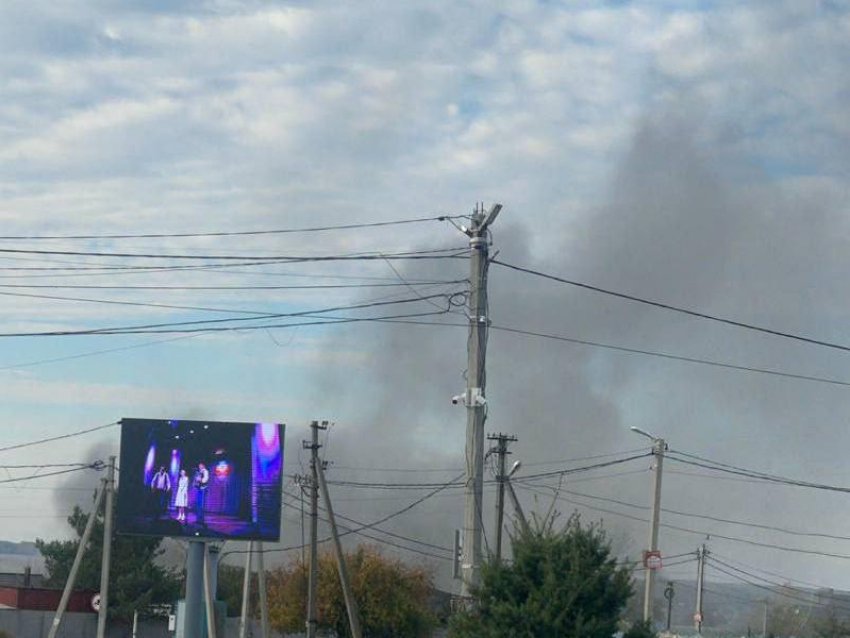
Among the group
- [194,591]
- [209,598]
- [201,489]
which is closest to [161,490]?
[201,489]

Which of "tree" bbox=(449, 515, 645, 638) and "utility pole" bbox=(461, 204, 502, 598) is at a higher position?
"utility pole" bbox=(461, 204, 502, 598)

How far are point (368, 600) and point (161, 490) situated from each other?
34246 mm

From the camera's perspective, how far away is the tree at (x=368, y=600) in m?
61.2

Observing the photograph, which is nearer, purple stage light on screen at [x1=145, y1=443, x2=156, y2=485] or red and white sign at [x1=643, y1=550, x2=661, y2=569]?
purple stage light on screen at [x1=145, y1=443, x2=156, y2=485]

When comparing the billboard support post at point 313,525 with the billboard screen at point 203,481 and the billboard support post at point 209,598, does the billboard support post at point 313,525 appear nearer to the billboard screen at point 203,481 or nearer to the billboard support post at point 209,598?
the billboard support post at point 209,598

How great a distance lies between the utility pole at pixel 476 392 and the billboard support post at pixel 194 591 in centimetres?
1123

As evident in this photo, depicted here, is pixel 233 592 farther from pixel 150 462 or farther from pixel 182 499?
pixel 182 499

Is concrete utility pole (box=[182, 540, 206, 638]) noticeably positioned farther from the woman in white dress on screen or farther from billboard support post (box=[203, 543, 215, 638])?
the woman in white dress on screen

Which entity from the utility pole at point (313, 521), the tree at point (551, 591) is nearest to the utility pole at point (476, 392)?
the tree at point (551, 591)

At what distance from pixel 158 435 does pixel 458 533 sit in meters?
10.3

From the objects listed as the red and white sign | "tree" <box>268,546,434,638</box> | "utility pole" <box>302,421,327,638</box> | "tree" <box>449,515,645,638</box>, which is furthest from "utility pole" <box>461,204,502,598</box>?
"tree" <box>268,546,434,638</box>

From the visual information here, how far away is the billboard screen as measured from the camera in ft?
98.3

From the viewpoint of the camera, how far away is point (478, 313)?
2186 cm

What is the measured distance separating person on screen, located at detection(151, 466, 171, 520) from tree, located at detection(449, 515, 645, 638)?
12465 millimetres
